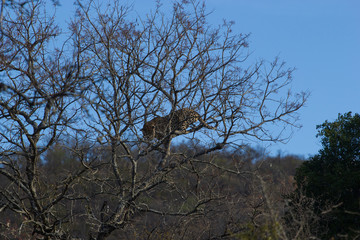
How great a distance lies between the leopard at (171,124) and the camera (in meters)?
9.10

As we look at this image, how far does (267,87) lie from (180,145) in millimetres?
2373

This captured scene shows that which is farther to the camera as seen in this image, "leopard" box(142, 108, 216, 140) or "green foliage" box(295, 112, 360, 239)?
"green foliage" box(295, 112, 360, 239)

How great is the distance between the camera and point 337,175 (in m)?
12.0

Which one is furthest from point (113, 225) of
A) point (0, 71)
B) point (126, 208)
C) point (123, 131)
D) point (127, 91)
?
point (0, 71)

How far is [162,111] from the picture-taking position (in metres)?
9.45

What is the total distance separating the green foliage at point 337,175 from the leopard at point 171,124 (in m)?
3.72

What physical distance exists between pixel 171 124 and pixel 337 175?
5132mm

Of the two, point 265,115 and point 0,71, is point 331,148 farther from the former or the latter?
point 0,71

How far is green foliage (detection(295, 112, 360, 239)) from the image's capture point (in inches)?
448

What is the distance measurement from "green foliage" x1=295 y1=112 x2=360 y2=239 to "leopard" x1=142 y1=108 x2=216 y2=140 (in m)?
3.72

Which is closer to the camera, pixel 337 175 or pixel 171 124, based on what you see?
pixel 171 124

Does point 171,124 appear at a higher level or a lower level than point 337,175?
higher

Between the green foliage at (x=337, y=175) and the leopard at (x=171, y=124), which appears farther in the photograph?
the green foliage at (x=337, y=175)

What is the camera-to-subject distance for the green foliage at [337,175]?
11.4 m
